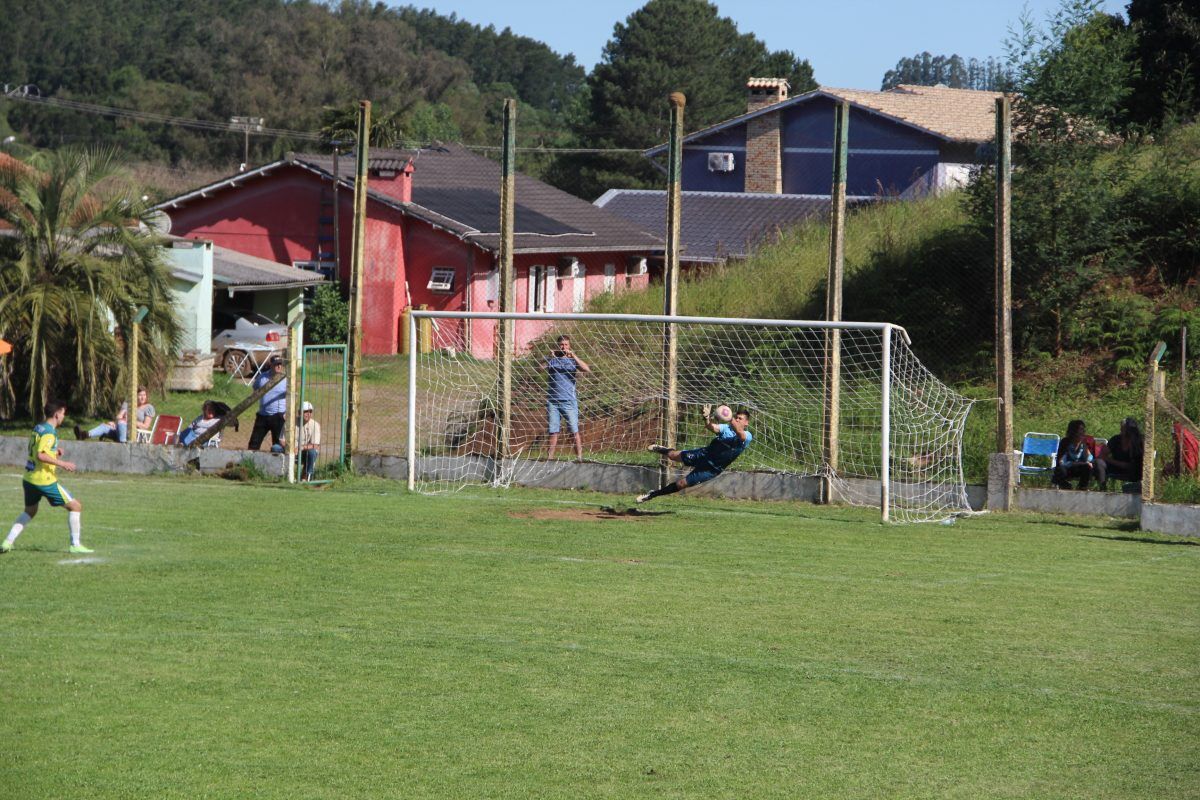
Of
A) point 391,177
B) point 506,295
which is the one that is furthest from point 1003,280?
point 391,177

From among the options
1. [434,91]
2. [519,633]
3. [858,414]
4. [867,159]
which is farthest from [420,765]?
[434,91]

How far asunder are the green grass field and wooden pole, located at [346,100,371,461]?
15.5 ft

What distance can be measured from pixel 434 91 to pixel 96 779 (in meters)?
98.6

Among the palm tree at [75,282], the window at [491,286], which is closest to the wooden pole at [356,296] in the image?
the palm tree at [75,282]

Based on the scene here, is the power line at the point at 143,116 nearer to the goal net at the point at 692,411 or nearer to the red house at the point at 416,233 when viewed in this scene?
the red house at the point at 416,233

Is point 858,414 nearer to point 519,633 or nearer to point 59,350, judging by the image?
point 519,633

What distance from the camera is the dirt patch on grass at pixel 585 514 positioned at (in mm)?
15867

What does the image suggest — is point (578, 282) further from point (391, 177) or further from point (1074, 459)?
point (1074, 459)

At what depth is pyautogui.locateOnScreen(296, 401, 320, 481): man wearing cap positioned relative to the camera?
750 inches

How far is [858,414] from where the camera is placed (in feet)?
61.3

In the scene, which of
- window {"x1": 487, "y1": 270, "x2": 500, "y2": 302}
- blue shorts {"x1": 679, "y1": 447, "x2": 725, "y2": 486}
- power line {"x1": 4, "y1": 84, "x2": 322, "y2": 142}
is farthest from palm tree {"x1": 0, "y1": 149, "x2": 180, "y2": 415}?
power line {"x1": 4, "y1": 84, "x2": 322, "y2": 142}

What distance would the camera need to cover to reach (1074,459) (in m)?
17.4

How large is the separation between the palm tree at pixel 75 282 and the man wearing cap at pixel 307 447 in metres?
4.65

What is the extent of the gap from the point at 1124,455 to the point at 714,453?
17.1ft
